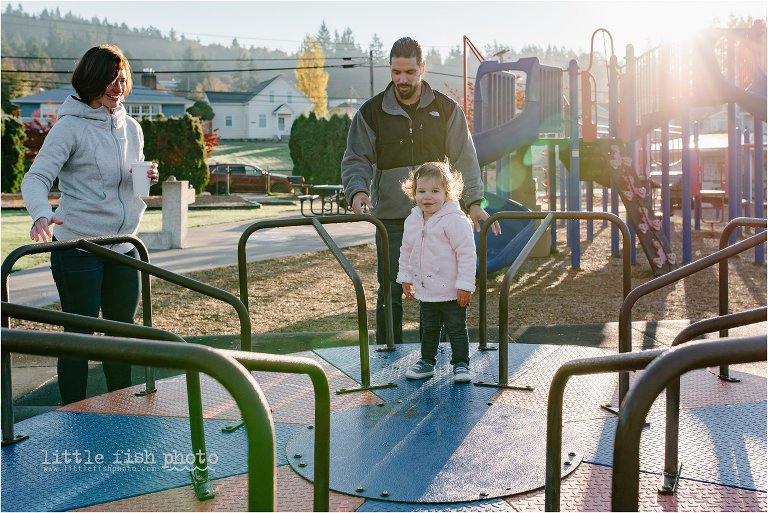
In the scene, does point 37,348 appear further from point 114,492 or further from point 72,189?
point 72,189

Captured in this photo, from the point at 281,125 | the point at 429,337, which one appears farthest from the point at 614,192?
the point at 281,125

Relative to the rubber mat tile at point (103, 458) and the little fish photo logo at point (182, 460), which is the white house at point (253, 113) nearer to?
the rubber mat tile at point (103, 458)

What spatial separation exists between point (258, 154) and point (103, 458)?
54955mm

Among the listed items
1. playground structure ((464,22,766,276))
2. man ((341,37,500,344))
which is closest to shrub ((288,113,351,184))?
playground structure ((464,22,766,276))

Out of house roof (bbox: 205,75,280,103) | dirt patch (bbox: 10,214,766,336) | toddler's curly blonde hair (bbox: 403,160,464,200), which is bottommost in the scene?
dirt patch (bbox: 10,214,766,336)

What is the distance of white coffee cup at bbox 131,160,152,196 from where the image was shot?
3824 mm

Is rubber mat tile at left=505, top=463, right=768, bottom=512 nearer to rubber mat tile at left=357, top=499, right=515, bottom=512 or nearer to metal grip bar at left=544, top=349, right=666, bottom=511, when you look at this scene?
rubber mat tile at left=357, top=499, right=515, bottom=512

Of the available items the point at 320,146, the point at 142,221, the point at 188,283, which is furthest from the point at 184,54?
the point at 188,283

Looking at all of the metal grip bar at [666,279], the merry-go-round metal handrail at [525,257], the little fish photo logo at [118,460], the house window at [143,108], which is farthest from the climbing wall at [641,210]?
the house window at [143,108]

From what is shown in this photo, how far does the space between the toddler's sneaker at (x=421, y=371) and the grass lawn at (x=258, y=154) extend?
138ft

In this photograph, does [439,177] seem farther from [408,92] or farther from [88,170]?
[88,170]

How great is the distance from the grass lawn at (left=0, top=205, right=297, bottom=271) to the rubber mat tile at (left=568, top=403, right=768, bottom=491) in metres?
8.15

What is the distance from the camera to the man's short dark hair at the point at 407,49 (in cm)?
430

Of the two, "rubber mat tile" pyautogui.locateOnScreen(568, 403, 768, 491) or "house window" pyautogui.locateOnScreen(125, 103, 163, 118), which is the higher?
"house window" pyautogui.locateOnScreen(125, 103, 163, 118)
